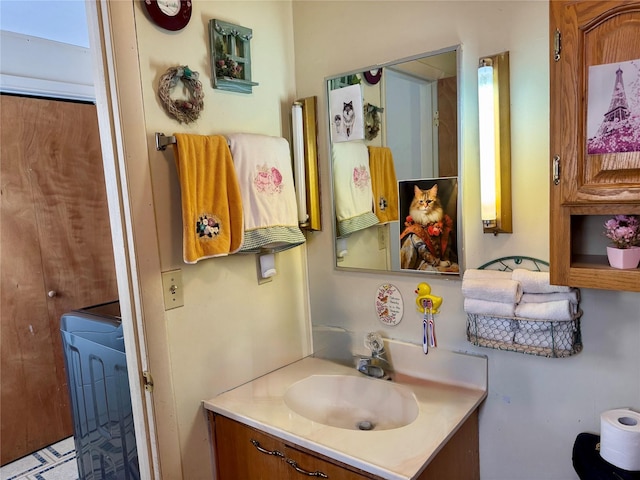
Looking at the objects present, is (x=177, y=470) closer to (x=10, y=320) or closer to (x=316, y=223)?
(x=316, y=223)

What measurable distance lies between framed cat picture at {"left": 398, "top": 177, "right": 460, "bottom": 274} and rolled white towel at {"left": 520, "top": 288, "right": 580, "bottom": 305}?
0.24 meters

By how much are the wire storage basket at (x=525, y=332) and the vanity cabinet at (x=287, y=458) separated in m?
0.27

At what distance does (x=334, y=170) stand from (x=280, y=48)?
19.5 inches

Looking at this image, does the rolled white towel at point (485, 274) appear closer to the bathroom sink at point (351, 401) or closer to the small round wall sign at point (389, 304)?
the small round wall sign at point (389, 304)

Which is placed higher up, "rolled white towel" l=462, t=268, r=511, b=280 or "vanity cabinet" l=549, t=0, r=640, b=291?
"vanity cabinet" l=549, t=0, r=640, b=291

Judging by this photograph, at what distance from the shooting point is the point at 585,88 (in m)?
1.02

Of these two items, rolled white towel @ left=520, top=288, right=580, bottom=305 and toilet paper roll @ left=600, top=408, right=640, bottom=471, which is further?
rolled white towel @ left=520, top=288, right=580, bottom=305

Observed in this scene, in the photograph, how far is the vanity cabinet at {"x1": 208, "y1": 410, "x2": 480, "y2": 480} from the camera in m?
1.20

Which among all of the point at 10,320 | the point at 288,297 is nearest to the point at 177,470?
the point at 288,297

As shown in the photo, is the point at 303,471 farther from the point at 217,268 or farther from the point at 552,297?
the point at 552,297

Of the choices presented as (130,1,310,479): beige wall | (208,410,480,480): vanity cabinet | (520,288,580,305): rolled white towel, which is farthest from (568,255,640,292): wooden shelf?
(130,1,310,479): beige wall

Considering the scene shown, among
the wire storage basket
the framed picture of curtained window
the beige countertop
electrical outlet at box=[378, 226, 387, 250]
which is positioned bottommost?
the beige countertop

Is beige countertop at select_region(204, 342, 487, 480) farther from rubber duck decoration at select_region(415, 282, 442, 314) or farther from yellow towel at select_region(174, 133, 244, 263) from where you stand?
yellow towel at select_region(174, 133, 244, 263)

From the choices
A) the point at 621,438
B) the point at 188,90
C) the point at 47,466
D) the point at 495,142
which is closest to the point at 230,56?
the point at 188,90
